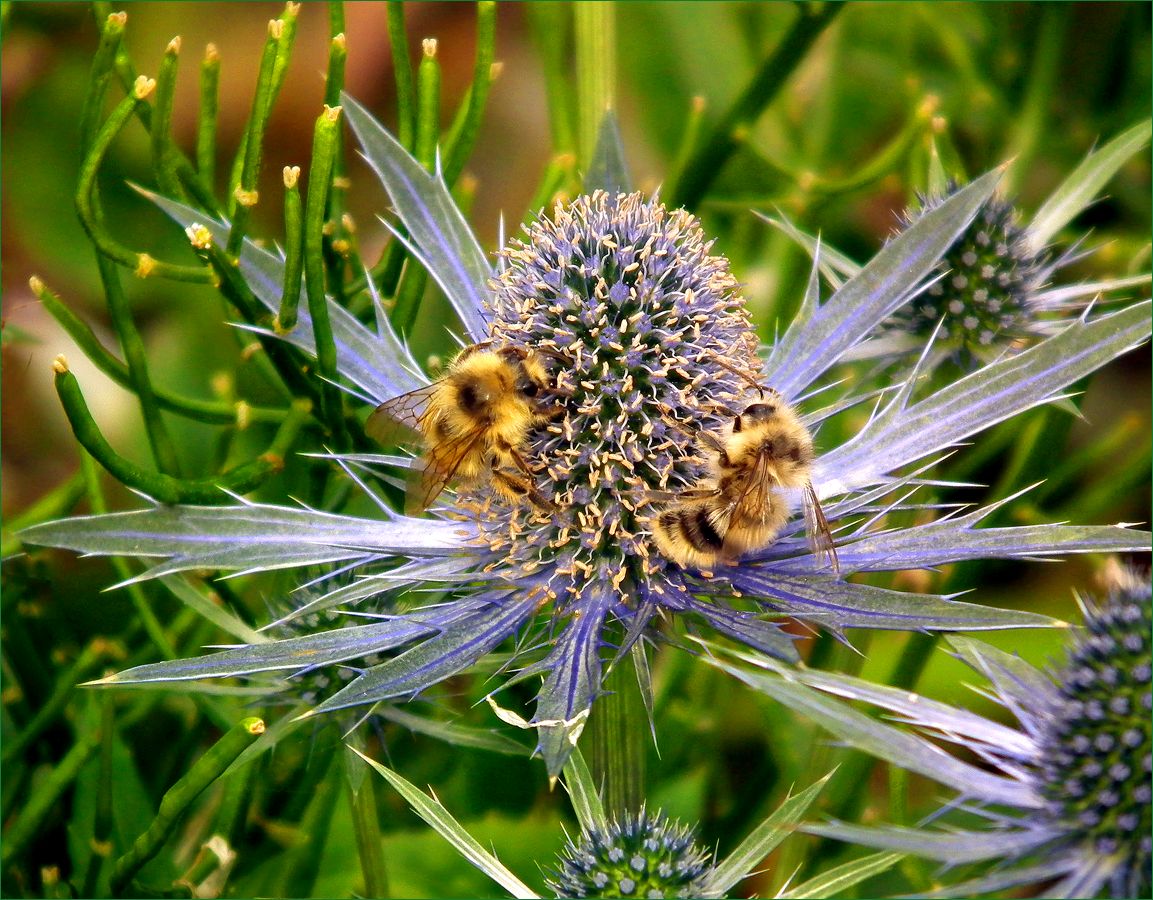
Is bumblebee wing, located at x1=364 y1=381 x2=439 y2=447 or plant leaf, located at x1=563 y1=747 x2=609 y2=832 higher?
bumblebee wing, located at x1=364 y1=381 x2=439 y2=447

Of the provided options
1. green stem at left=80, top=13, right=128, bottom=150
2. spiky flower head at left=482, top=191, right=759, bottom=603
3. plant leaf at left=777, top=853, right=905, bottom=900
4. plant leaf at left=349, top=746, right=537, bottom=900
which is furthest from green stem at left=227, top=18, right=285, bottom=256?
plant leaf at left=777, top=853, right=905, bottom=900

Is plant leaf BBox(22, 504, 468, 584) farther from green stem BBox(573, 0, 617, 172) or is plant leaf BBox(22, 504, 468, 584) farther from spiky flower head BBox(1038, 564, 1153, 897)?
green stem BBox(573, 0, 617, 172)

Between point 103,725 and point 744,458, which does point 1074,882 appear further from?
point 103,725

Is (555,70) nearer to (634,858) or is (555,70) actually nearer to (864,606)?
(864,606)

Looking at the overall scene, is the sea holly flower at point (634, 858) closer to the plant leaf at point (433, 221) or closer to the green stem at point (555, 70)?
the plant leaf at point (433, 221)

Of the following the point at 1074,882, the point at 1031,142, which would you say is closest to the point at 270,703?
the point at 1074,882
